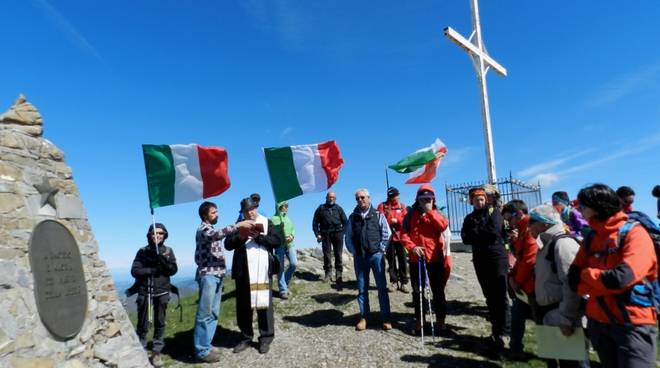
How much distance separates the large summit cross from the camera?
13305 mm

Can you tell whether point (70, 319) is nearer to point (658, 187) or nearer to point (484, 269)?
point (484, 269)

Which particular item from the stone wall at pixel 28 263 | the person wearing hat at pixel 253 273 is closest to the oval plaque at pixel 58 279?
the stone wall at pixel 28 263

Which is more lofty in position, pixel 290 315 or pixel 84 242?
pixel 84 242

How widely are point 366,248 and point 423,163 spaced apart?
4.04 m

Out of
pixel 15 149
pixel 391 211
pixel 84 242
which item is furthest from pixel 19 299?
pixel 391 211

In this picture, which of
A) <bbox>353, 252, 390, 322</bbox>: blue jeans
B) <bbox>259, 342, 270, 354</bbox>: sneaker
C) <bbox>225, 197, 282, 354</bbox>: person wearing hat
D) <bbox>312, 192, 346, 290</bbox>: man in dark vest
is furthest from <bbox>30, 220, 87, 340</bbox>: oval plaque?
<bbox>312, 192, 346, 290</bbox>: man in dark vest

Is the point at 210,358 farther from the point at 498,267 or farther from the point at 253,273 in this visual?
the point at 498,267

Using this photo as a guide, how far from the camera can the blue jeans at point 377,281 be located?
7324 mm

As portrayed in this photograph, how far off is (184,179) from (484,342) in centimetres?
571

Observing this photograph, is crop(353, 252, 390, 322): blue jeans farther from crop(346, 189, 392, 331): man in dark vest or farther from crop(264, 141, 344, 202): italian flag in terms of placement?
crop(264, 141, 344, 202): italian flag

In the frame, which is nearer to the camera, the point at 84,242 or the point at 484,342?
the point at 84,242

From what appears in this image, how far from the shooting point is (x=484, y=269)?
6.44 m

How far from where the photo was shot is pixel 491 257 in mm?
6309

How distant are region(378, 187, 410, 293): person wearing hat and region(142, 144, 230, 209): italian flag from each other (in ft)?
13.6
